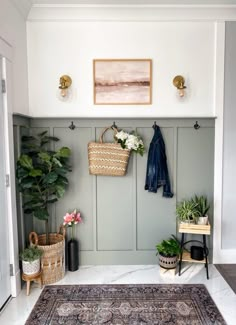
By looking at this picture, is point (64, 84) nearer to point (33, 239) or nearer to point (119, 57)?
point (119, 57)

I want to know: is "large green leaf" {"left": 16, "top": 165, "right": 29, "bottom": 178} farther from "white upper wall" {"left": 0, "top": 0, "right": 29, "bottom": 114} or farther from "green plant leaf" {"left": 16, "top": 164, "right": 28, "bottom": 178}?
"white upper wall" {"left": 0, "top": 0, "right": 29, "bottom": 114}

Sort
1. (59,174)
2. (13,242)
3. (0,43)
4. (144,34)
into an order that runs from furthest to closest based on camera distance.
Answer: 1. (144,34)
2. (59,174)
3. (13,242)
4. (0,43)

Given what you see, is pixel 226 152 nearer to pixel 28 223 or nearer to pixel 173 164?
pixel 173 164

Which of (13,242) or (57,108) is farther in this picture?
(57,108)

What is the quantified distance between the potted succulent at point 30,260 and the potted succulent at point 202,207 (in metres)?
1.61

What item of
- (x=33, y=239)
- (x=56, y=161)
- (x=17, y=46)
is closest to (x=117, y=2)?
(x=17, y=46)

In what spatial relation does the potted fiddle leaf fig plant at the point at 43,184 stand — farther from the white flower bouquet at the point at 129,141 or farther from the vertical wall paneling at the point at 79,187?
the white flower bouquet at the point at 129,141

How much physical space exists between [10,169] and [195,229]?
6.02 ft

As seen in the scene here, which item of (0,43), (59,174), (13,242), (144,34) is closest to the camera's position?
(0,43)

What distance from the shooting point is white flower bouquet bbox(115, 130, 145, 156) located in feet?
8.98

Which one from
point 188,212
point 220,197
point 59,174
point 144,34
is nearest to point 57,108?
point 59,174

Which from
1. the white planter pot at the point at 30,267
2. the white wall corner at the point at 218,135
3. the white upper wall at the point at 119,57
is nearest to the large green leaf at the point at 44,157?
the white upper wall at the point at 119,57

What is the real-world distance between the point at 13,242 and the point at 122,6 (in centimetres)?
251

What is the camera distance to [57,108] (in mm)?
2893
